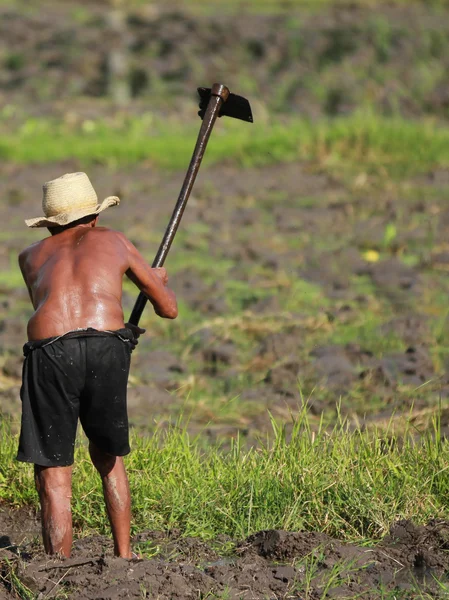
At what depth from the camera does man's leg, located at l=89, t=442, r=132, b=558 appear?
3969mm

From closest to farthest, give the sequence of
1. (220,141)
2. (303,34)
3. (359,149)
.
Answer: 1. (359,149)
2. (220,141)
3. (303,34)

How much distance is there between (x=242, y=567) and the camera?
3.95 m

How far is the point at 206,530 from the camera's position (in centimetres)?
438

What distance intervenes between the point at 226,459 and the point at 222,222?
5.41 metres

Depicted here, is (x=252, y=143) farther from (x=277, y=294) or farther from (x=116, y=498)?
(x=116, y=498)

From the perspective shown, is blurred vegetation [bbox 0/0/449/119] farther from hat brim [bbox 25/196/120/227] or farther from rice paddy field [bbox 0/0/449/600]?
hat brim [bbox 25/196/120/227]

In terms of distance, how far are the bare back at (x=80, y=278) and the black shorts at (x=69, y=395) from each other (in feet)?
0.17

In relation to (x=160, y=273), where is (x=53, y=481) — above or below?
below

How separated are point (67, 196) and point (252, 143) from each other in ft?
27.1

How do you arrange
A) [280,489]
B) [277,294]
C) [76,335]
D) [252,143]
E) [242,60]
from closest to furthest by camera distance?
[76,335] → [280,489] → [277,294] → [252,143] → [242,60]

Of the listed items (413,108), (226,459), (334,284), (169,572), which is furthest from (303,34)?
(169,572)

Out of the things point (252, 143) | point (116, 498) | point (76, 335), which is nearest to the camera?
point (76, 335)

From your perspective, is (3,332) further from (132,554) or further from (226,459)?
(132,554)

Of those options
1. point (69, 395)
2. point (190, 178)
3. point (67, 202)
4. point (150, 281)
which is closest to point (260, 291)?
point (190, 178)
